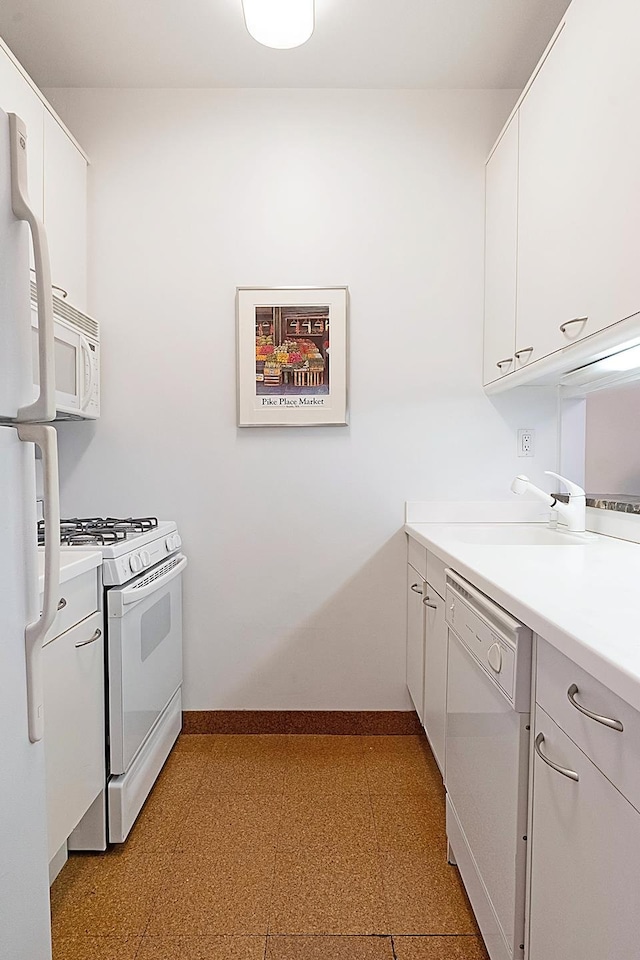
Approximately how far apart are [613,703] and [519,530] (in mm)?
1753

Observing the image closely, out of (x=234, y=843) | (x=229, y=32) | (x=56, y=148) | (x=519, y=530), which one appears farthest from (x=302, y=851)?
(x=229, y=32)

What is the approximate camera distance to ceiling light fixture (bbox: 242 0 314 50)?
1.99m

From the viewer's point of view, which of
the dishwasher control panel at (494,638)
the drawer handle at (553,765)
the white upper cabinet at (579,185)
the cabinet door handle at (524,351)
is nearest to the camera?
the drawer handle at (553,765)

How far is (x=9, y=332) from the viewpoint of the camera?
3.36 feet

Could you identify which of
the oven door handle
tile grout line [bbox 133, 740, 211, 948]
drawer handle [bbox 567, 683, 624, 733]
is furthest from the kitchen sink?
drawer handle [bbox 567, 683, 624, 733]

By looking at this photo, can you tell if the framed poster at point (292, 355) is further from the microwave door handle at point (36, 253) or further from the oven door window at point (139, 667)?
the microwave door handle at point (36, 253)

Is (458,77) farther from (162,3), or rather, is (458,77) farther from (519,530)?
(519,530)

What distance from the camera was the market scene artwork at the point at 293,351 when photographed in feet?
8.87

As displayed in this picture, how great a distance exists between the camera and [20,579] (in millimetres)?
1055

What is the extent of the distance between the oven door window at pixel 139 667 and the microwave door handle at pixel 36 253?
1002 millimetres

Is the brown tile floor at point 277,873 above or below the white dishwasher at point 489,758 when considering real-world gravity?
below

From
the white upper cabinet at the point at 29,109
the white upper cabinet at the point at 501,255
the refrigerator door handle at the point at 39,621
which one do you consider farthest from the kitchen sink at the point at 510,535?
the white upper cabinet at the point at 29,109

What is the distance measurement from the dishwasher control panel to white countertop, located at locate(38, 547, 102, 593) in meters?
0.98

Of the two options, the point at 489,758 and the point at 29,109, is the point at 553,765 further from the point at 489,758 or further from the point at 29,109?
the point at 29,109
